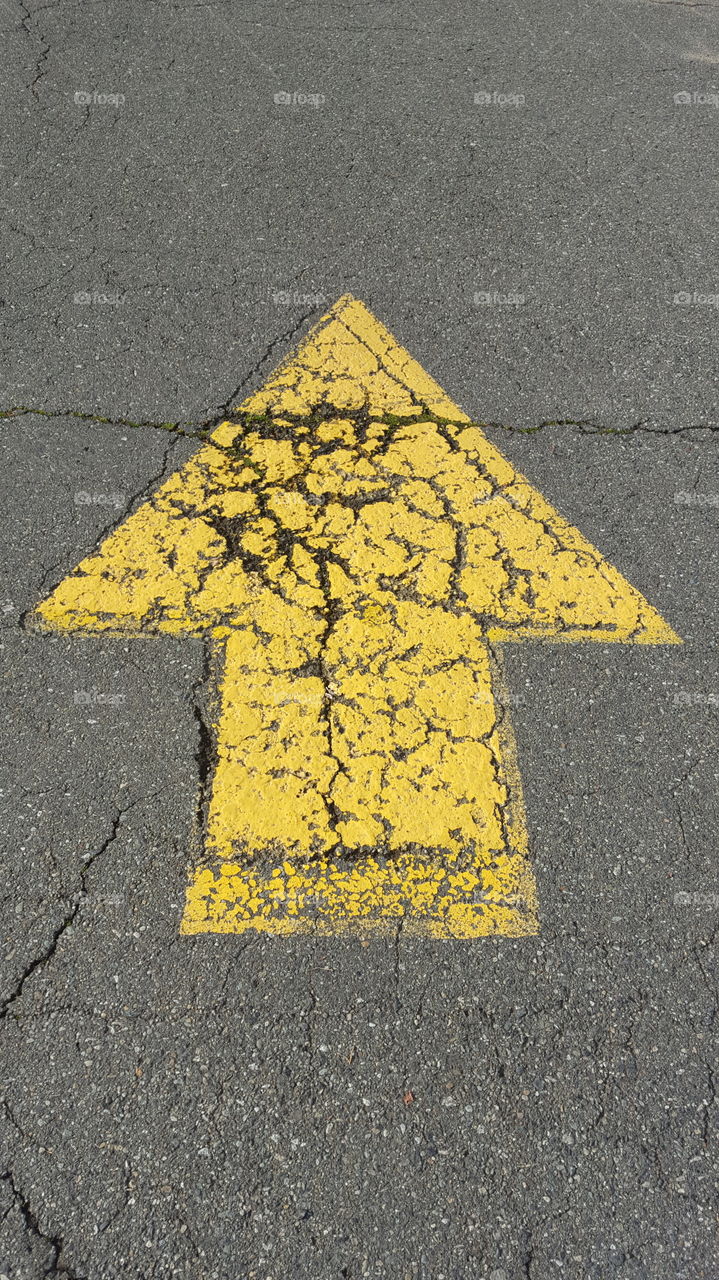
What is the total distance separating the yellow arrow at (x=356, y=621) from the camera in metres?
2.49

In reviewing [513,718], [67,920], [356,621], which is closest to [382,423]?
[356,621]

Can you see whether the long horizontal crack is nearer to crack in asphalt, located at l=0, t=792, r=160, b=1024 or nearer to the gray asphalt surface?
the gray asphalt surface

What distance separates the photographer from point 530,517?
3.34 m

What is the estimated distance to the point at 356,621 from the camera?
302 cm

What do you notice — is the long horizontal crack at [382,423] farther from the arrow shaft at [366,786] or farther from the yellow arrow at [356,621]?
the arrow shaft at [366,786]

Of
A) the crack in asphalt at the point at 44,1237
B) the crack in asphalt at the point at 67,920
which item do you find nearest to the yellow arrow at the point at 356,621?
the crack in asphalt at the point at 67,920

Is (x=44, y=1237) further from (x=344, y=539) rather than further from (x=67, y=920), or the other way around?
(x=344, y=539)

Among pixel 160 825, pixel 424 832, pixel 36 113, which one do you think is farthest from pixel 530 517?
pixel 36 113

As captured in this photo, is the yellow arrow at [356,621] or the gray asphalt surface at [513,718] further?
the yellow arrow at [356,621]

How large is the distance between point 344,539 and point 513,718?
2.87 feet

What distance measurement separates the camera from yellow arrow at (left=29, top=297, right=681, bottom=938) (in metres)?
2.49

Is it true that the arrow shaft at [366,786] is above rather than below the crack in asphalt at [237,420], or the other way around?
below

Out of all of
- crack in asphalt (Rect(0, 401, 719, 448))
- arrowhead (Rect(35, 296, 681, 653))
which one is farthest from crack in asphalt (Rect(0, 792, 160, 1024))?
crack in asphalt (Rect(0, 401, 719, 448))

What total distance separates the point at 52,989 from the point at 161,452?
1.96 m
